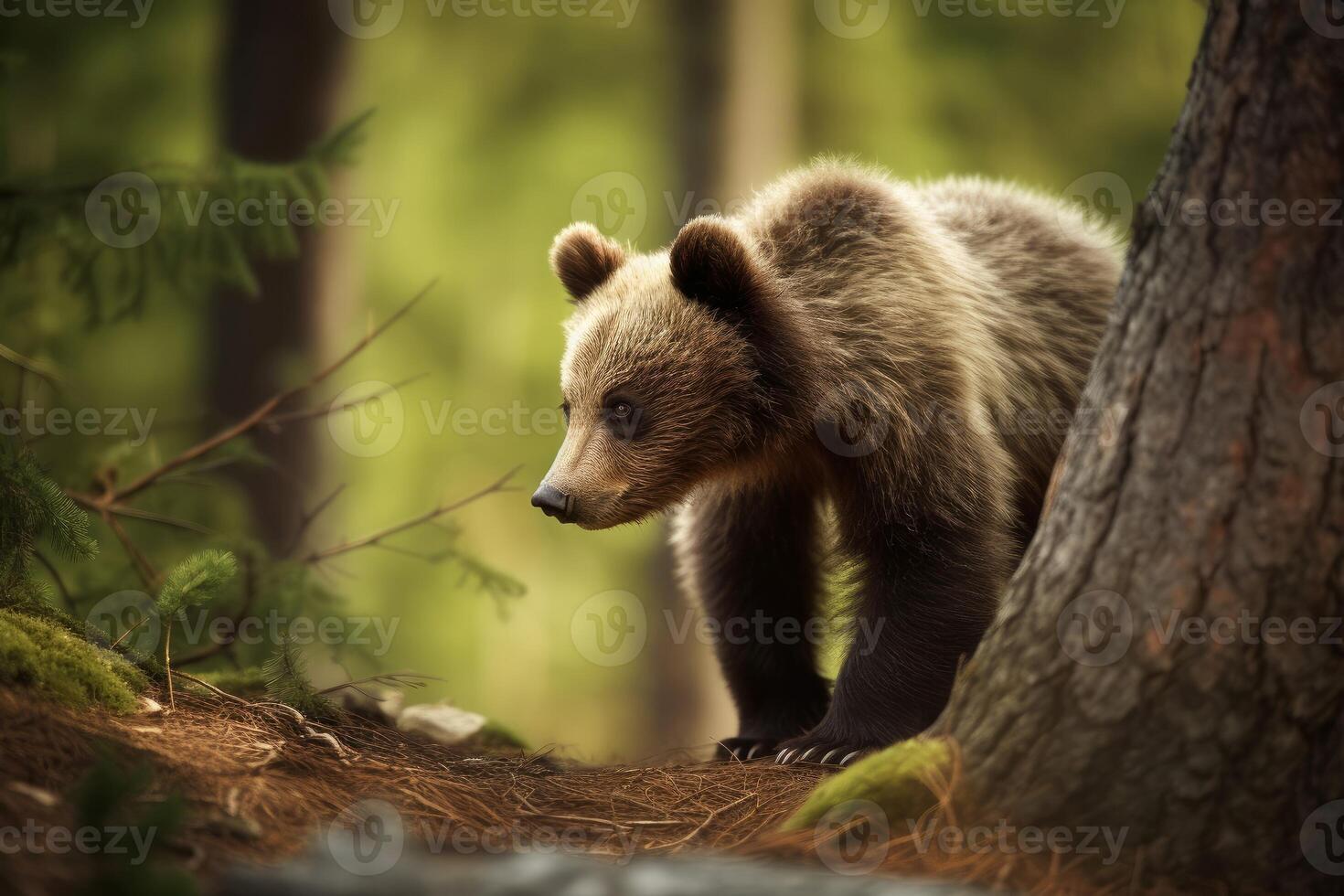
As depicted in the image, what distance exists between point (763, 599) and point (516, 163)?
29.9ft

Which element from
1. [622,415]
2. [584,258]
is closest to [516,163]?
[584,258]

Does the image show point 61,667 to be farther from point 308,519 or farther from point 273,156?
point 273,156

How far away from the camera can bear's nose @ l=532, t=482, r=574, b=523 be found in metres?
4.84

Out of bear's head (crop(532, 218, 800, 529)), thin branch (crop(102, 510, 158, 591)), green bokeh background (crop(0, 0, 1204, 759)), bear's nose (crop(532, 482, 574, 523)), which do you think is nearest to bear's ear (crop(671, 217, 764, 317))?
bear's head (crop(532, 218, 800, 529))

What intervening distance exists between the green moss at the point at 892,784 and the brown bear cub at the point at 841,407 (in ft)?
4.06

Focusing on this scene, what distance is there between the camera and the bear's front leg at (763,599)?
589 centimetres

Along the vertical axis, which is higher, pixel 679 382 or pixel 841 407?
pixel 679 382

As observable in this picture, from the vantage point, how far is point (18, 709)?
3.32 m

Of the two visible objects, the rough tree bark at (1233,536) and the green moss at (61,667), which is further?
the green moss at (61,667)

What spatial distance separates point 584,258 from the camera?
573 centimetres

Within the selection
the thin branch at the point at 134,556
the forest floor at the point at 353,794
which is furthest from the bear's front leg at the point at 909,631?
the thin branch at the point at 134,556

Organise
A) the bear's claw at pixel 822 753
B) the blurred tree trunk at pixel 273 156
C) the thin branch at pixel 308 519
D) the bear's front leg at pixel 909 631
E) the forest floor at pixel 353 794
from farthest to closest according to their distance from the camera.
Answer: the blurred tree trunk at pixel 273 156
the thin branch at pixel 308 519
the bear's front leg at pixel 909 631
the bear's claw at pixel 822 753
the forest floor at pixel 353 794

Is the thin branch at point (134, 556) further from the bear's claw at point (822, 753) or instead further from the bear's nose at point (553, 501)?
the bear's claw at point (822, 753)

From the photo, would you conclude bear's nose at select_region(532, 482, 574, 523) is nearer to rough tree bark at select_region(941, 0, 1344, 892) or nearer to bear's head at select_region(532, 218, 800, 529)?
bear's head at select_region(532, 218, 800, 529)
